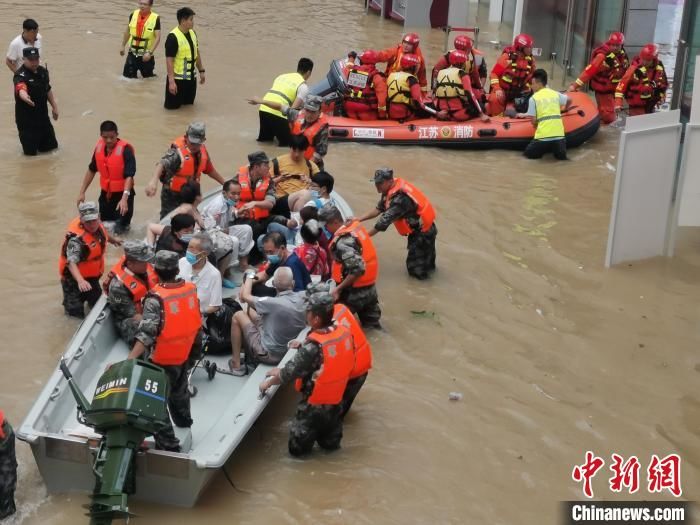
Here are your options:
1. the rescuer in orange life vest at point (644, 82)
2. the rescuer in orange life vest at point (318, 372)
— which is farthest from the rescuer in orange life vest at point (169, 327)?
the rescuer in orange life vest at point (644, 82)

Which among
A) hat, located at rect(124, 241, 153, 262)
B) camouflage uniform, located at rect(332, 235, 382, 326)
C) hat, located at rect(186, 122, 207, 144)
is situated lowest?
camouflage uniform, located at rect(332, 235, 382, 326)

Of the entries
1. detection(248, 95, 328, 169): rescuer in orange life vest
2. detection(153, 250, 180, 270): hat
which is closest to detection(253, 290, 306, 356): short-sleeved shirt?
detection(153, 250, 180, 270): hat

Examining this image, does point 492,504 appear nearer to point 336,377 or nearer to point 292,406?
point 336,377

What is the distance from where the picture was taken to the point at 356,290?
344 inches

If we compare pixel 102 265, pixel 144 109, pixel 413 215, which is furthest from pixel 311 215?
pixel 144 109

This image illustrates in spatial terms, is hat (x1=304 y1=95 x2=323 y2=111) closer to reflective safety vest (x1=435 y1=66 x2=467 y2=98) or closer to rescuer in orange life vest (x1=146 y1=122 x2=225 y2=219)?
rescuer in orange life vest (x1=146 y1=122 x2=225 y2=219)

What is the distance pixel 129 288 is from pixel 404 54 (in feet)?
23.6

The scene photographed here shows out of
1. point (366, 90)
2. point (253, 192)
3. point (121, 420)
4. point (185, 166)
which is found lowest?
point (121, 420)

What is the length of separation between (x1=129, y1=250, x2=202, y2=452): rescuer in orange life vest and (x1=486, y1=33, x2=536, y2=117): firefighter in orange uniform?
848cm

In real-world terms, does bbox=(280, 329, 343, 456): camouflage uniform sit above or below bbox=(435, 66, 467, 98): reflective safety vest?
below

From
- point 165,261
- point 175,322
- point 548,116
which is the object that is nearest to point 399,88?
point 548,116

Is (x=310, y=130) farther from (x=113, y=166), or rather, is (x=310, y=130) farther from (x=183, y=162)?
(x=113, y=166)

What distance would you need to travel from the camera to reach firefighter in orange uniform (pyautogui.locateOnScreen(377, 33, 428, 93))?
13.9 metres

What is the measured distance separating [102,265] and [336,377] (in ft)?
9.46
